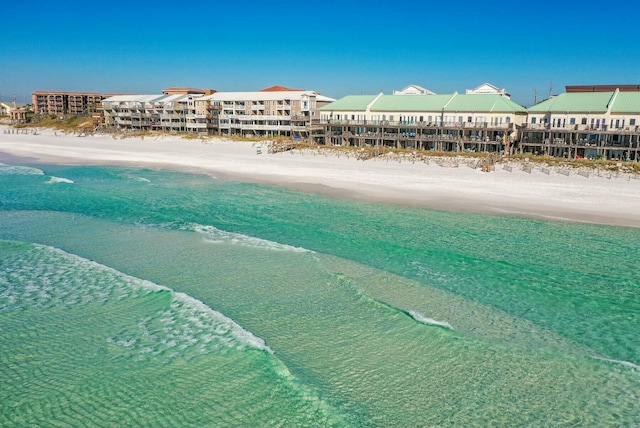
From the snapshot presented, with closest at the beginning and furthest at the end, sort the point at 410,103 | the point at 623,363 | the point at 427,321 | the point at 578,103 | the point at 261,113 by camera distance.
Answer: the point at 623,363 < the point at 427,321 < the point at 578,103 < the point at 410,103 < the point at 261,113

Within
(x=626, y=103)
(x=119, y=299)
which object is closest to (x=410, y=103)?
(x=626, y=103)

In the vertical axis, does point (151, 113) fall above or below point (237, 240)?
above

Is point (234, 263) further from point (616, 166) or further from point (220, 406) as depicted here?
point (616, 166)

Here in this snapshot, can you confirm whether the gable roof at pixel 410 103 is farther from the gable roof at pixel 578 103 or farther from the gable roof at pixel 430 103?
the gable roof at pixel 578 103

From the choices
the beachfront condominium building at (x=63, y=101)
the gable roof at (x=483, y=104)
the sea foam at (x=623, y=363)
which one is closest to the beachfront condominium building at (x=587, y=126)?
the gable roof at (x=483, y=104)

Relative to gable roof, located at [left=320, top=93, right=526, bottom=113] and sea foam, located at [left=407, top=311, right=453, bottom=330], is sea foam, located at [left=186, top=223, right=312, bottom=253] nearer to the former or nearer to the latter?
sea foam, located at [left=407, top=311, right=453, bottom=330]

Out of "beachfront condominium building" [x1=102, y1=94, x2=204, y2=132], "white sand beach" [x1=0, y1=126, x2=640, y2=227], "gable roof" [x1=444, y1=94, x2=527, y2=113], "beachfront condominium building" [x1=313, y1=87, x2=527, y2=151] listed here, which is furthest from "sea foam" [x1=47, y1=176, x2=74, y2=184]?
"beachfront condominium building" [x1=102, y1=94, x2=204, y2=132]

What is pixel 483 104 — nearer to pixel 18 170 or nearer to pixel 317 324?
pixel 317 324
